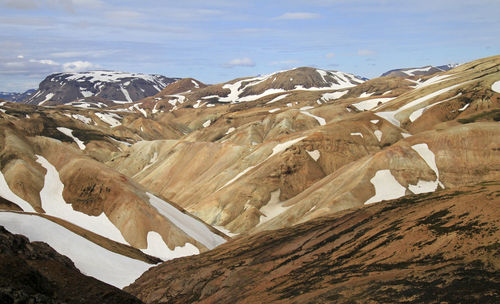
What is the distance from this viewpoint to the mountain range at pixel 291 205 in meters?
25.7

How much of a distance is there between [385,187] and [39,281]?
60776 mm

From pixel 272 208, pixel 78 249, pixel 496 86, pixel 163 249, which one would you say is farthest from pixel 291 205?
pixel 496 86

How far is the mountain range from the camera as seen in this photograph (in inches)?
1013

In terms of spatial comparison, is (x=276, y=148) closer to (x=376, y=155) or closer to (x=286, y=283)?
(x=376, y=155)

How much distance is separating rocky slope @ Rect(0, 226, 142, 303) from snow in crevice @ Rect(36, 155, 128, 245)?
40889 mm

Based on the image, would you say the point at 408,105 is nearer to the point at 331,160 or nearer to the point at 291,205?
the point at 331,160

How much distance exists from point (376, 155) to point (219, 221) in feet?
97.8

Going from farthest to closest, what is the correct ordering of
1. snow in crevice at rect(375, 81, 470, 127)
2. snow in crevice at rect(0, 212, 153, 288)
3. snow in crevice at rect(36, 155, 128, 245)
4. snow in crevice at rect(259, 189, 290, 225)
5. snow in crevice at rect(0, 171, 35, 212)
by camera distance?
1. snow in crevice at rect(375, 81, 470, 127)
2. snow in crevice at rect(259, 189, 290, 225)
3. snow in crevice at rect(0, 171, 35, 212)
4. snow in crevice at rect(36, 155, 128, 245)
5. snow in crevice at rect(0, 212, 153, 288)

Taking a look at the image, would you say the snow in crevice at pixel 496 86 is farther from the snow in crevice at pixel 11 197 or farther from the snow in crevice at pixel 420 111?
the snow in crevice at pixel 11 197

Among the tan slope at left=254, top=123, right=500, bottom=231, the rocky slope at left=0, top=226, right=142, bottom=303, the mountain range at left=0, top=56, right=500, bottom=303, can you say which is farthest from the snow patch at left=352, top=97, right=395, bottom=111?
the rocky slope at left=0, top=226, right=142, bottom=303

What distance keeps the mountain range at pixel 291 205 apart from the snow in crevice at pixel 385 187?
25 centimetres

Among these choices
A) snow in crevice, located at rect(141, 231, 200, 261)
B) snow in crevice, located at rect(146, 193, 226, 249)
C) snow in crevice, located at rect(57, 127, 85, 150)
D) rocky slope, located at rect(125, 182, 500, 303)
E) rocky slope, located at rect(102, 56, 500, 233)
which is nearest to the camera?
rocky slope, located at rect(125, 182, 500, 303)

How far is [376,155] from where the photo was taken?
82375 millimetres

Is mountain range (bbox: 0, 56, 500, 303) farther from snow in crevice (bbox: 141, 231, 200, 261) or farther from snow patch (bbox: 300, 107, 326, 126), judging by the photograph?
snow patch (bbox: 300, 107, 326, 126)
